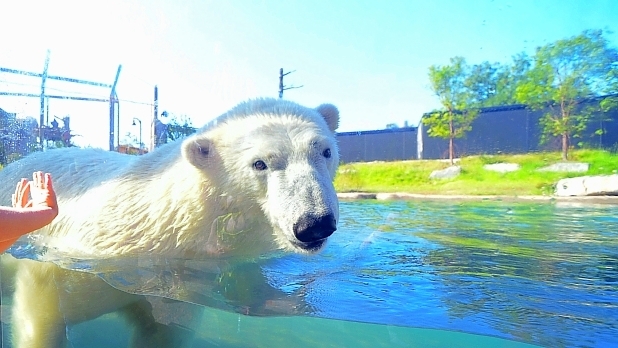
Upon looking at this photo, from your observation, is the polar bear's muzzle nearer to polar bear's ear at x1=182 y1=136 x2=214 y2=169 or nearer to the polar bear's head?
the polar bear's head

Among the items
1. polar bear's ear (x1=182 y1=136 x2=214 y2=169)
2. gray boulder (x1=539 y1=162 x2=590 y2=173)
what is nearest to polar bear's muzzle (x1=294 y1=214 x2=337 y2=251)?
polar bear's ear (x1=182 y1=136 x2=214 y2=169)

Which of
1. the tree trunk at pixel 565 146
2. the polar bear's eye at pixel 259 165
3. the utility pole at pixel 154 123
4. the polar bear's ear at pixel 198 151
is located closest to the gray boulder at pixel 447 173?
the tree trunk at pixel 565 146

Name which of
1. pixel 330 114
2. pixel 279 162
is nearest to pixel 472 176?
pixel 330 114

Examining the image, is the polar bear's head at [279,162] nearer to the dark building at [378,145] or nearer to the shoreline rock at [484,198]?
the dark building at [378,145]

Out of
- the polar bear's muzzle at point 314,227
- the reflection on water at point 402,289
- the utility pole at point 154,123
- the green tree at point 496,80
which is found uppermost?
the green tree at point 496,80

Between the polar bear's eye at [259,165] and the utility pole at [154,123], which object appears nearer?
the polar bear's eye at [259,165]

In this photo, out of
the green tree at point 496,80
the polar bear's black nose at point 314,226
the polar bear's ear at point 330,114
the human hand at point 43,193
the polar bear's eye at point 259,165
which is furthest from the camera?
the polar bear's ear at point 330,114

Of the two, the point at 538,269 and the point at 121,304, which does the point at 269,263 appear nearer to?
the point at 121,304

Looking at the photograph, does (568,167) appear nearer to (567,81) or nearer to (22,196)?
(567,81)

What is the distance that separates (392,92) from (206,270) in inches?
56.4

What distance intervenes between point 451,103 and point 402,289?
3.36 feet

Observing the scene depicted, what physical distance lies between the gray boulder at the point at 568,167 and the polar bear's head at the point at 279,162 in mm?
1131

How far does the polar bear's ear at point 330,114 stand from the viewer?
9.07ft

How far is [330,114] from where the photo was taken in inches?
110
